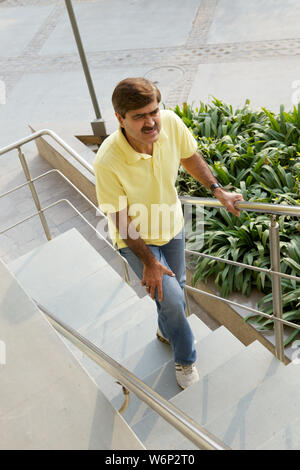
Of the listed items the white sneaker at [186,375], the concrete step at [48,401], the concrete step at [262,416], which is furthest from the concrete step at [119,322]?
the concrete step at [48,401]

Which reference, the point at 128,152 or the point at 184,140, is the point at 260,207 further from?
the point at 128,152

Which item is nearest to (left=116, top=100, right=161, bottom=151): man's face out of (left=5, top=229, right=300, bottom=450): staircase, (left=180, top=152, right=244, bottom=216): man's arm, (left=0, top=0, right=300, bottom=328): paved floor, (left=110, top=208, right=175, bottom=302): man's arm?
(left=110, top=208, right=175, bottom=302): man's arm

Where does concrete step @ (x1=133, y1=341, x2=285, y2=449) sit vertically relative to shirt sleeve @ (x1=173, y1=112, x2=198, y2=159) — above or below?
below

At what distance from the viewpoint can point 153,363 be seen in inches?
124

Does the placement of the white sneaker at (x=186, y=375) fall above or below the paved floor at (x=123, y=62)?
below

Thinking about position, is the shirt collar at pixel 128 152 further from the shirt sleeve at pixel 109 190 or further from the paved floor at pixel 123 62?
the paved floor at pixel 123 62

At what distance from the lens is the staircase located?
2354mm

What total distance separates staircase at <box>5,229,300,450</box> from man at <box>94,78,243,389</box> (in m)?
0.24

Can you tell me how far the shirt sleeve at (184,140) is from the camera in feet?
8.59

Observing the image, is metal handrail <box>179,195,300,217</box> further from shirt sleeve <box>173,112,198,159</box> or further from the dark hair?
the dark hair

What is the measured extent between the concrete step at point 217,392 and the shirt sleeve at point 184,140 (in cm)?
114

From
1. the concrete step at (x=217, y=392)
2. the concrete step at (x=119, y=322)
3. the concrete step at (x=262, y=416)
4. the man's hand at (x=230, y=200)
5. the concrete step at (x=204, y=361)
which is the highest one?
the man's hand at (x=230, y=200)

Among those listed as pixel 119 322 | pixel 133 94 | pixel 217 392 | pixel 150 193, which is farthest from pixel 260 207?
pixel 119 322

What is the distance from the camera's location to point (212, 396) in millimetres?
2629
